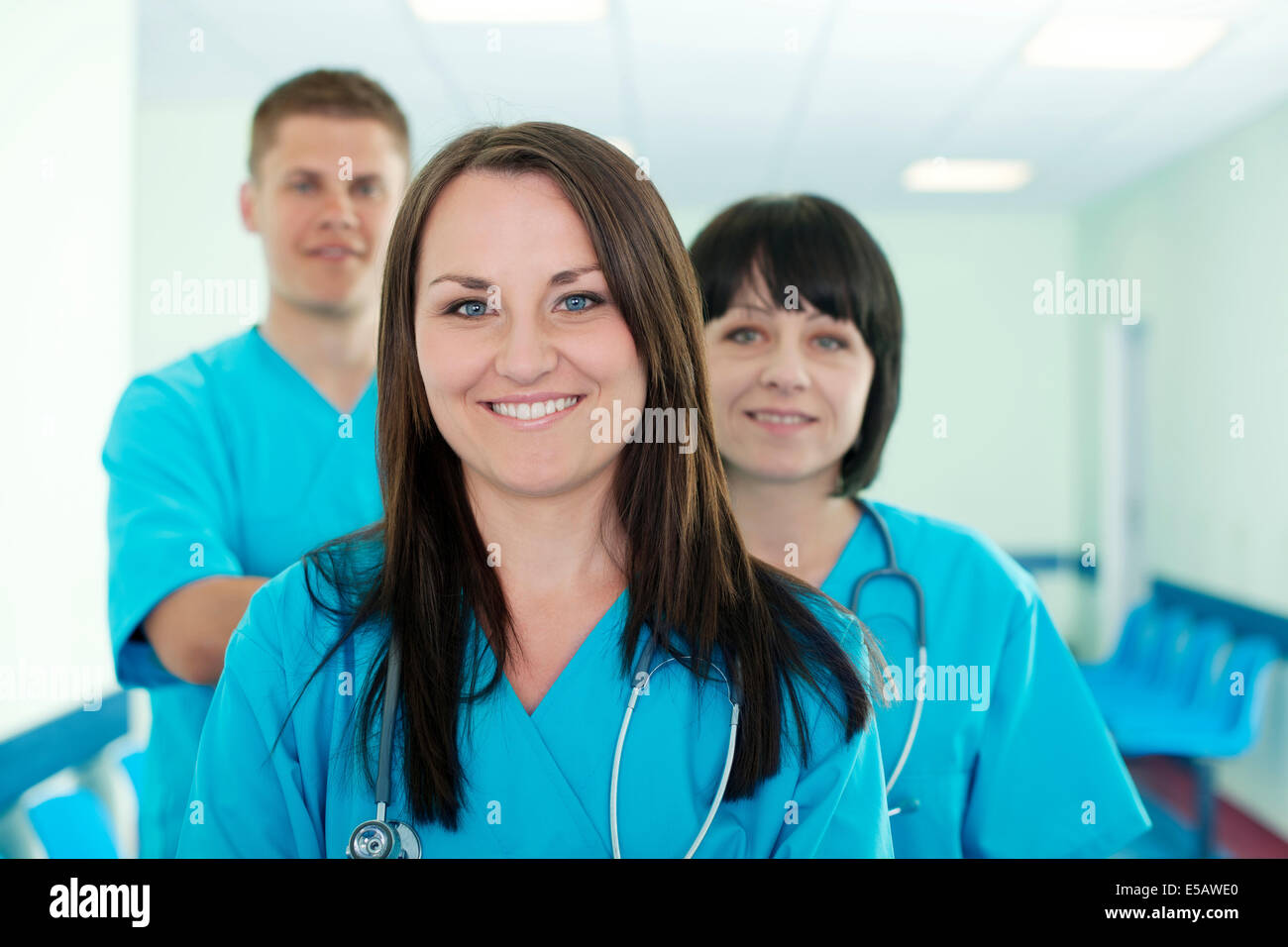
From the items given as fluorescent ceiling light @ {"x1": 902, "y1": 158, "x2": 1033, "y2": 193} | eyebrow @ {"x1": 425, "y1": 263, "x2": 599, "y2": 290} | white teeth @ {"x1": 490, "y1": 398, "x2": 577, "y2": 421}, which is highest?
fluorescent ceiling light @ {"x1": 902, "y1": 158, "x2": 1033, "y2": 193}

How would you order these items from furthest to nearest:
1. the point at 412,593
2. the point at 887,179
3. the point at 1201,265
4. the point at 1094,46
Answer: the point at 887,179
the point at 1201,265
the point at 1094,46
the point at 412,593

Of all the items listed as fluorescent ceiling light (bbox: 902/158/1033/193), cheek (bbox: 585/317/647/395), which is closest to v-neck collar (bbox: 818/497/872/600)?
cheek (bbox: 585/317/647/395)

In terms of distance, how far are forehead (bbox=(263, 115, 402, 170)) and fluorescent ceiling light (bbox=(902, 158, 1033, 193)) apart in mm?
2481

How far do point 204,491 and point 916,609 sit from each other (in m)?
0.66

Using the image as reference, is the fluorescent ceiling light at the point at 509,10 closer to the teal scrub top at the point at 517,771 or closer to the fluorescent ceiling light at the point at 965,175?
the teal scrub top at the point at 517,771

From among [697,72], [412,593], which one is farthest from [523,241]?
[697,72]

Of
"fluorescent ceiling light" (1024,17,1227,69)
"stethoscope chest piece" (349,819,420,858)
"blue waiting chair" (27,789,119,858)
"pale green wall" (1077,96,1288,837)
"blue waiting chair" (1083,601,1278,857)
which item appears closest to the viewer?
"stethoscope chest piece" (349,819,420,858)

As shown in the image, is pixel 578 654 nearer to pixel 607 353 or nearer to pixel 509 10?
pixel 607 353

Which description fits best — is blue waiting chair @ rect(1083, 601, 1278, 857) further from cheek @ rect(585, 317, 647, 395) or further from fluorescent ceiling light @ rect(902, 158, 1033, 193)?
cheek @ rect(585, 317, 647, 395)

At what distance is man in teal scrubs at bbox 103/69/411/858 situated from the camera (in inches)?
33.7

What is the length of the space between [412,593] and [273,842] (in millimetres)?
176
